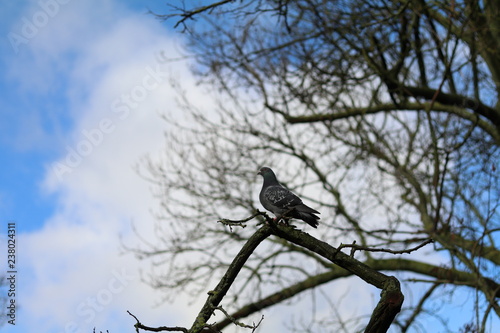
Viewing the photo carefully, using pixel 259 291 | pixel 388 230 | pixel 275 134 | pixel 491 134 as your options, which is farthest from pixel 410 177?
pixel 259 291

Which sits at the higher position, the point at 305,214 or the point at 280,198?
the point at 280,198

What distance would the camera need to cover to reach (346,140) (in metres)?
10.3

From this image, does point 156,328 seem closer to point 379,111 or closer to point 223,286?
point 223,286

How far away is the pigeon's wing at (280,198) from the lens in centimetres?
389

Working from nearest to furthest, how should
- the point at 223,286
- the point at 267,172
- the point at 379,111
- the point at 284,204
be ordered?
the point at 223,286, the point at 284,204, the point at 267,172, the point at 379,111

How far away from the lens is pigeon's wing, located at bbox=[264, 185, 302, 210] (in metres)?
3.89

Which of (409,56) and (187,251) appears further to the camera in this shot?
(187,251)

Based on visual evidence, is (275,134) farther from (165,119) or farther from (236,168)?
(165,119)

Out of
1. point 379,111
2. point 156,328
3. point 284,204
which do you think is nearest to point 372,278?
point 156,328

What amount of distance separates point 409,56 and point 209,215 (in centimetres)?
481

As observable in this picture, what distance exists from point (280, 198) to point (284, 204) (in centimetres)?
9

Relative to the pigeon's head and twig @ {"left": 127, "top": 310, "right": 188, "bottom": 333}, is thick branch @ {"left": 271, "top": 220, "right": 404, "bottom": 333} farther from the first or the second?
the pigeon's head

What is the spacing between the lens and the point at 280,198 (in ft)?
13.1

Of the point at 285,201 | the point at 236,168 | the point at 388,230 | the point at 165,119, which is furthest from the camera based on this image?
the point at 165,119
